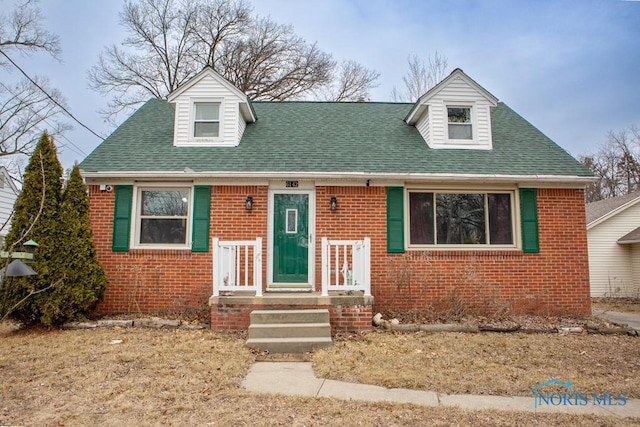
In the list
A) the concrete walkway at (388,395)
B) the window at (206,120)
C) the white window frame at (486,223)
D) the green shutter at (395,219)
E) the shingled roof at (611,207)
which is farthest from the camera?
the shingled roof at (611,207)

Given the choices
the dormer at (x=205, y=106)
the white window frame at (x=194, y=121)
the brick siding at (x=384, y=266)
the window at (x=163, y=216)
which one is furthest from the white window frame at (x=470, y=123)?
the window at (x=163, y=216)

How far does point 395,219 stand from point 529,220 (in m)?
2.72

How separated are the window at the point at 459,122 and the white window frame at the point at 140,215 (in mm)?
5915

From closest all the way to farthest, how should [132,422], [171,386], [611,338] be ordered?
1. [132,422]
2. [171,386]
3. [611,338]

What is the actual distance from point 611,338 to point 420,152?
4770 millimetres

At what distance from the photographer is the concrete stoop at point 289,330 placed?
5.38 meters

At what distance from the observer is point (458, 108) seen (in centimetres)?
877

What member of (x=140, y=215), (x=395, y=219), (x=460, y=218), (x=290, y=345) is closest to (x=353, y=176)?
(x=395, y=219)

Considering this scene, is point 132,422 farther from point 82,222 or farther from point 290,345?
point 82,222

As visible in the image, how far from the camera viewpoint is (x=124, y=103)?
17578 mm

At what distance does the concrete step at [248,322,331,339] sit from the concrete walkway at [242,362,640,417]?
108 centimetres

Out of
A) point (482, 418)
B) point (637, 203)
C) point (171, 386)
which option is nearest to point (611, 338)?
point (482, 418)
